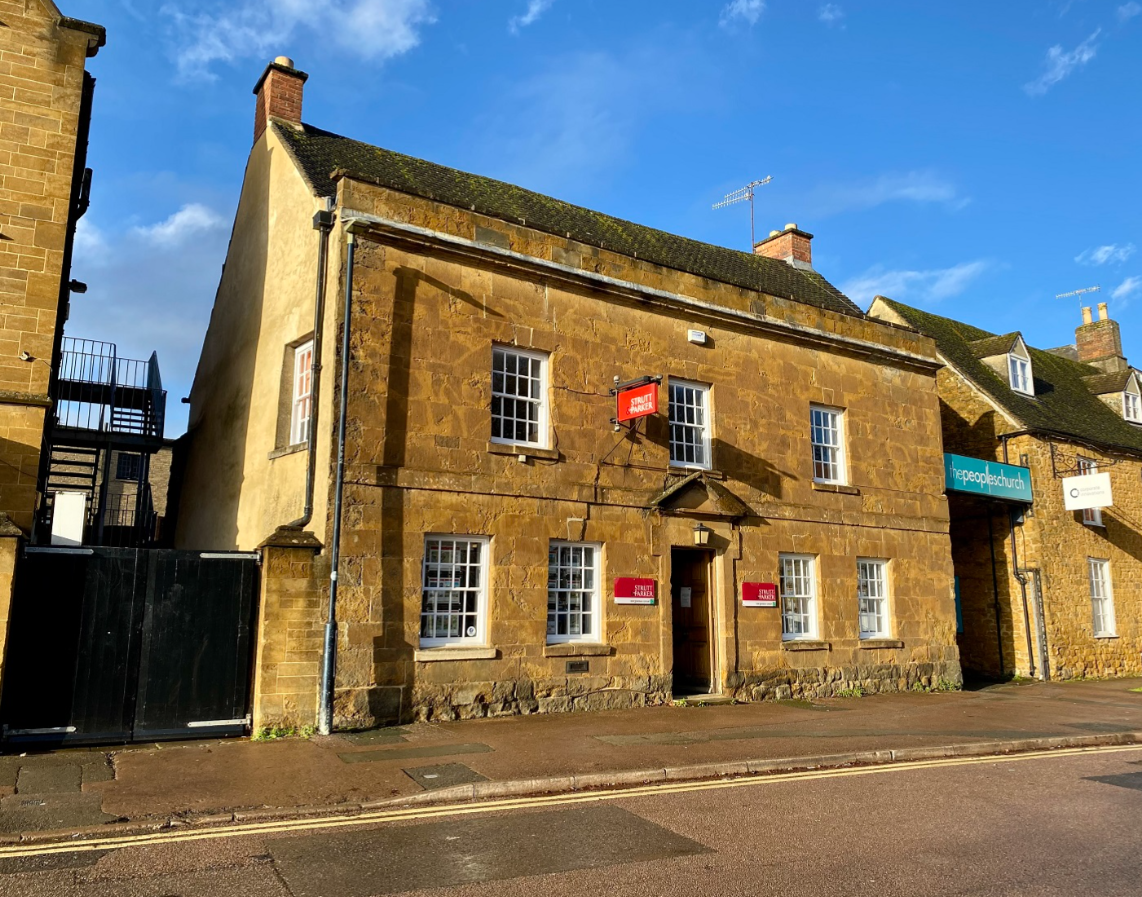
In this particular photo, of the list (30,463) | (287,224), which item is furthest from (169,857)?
(287,224)

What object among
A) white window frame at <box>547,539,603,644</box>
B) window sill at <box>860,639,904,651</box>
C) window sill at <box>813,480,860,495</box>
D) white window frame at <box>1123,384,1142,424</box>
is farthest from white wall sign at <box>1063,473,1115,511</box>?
white window frame at <box>547,539,603,644</box>

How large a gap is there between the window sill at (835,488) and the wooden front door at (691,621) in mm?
3031

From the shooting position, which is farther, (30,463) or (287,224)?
(287,224)

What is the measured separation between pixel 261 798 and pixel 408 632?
167 inches

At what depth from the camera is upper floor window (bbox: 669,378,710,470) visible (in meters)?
15.1

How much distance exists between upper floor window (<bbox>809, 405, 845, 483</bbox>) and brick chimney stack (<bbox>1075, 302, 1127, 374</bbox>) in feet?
61.4

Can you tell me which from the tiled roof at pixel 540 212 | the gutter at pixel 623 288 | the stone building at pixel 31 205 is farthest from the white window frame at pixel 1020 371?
the stone building at pixel 31 205

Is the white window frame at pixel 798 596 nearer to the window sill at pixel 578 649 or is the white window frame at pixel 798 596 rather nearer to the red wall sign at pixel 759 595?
the red wall sign at pixel 759 595

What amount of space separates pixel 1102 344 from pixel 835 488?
20322 millimetres

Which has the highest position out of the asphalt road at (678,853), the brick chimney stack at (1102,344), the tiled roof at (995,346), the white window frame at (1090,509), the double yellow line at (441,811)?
the brick chimney stack at (1102,344)

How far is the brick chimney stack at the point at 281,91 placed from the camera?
666 inches

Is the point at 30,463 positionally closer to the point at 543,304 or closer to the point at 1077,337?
the point at 543,304

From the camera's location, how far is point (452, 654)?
38.9 ft

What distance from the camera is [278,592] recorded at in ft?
35.0
